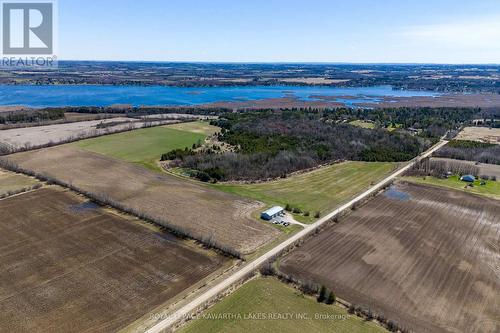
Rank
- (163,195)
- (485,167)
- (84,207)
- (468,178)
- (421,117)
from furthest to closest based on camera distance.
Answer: (421,117) < (485,167) < (468,178) < (163,195) < (84,207)

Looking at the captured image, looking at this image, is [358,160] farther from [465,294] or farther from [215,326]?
[215,326]

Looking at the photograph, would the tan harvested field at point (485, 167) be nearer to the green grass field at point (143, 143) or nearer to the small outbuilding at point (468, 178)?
the small outbuilding at point (468, 178)

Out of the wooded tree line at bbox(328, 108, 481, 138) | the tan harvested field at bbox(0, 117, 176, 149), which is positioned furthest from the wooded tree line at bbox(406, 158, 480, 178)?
the tan harvested field at bbox(0, 117, 176, 149)

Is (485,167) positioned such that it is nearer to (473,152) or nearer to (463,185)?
(473,152)

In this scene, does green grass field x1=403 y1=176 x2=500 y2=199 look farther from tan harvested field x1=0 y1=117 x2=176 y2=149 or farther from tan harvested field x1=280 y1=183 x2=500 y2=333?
tan harvested field x1=0 y1=117 x2=176 y2=149

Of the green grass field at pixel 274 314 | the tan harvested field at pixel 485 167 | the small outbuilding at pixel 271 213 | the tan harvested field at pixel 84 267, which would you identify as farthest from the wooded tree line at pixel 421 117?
the tan harvested field at pixel 84 267

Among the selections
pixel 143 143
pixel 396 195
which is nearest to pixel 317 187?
pixel 396 195
